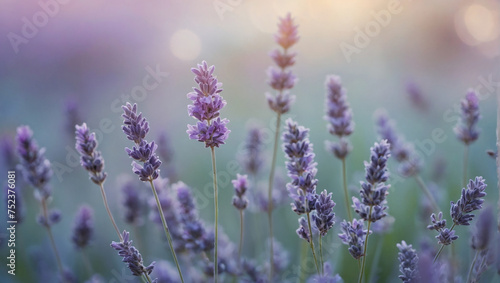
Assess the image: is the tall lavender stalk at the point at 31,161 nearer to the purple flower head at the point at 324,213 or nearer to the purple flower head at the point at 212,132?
the purple flower head at the point at 212,132

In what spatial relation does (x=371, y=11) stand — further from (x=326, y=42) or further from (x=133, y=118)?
(x=133, y=118)

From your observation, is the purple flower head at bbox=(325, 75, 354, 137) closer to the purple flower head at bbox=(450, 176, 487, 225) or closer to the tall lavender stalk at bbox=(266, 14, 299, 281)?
the tall lavender stalk at bbox=(266, 14, 299, 281)

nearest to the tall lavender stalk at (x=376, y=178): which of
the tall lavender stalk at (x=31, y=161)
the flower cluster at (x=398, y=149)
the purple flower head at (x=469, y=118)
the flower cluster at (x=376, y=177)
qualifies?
the flower cluster at (x=376, y=177)

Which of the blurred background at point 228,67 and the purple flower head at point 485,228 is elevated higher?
the blurred background at point 228,67

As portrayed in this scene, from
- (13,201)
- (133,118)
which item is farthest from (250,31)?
(133,118)

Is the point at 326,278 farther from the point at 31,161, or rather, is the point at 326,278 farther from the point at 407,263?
the point at 31,161

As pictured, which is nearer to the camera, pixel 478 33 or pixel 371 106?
pixel 478 33
